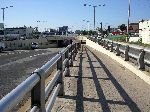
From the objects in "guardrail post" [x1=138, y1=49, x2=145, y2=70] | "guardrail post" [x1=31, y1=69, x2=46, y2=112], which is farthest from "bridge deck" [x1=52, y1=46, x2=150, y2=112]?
"guardrail post" [x1=31, y1=69, x2=46, y2=112]

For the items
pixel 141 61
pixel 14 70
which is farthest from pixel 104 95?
pixel 14 70

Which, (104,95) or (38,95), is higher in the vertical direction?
(38,95)

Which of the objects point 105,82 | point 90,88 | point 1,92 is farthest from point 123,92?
point 1,92

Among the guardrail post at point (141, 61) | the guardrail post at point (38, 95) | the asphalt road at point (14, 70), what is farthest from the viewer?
the asphalt road at point (14, 70)

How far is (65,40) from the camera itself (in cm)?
13225

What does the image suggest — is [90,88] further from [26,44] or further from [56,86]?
[26,44]

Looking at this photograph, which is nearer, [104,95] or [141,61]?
[104,95]

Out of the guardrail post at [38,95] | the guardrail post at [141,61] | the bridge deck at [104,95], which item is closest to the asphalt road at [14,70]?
the bridge deck at [104,95]

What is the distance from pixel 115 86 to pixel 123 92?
3.56 feet

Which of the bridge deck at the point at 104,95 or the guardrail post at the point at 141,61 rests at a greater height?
the guardrail post at the point at 141,61

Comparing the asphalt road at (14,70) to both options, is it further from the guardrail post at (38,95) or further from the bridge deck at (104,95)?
the guardrail post at (38,95)

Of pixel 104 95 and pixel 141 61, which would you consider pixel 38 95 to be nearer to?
pixel 104 95

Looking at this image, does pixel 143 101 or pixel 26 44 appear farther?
pixel 26 44

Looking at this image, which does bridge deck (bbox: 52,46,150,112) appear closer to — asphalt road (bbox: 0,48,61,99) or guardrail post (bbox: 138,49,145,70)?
guardrail post (bbox: 138,49,145,70)
